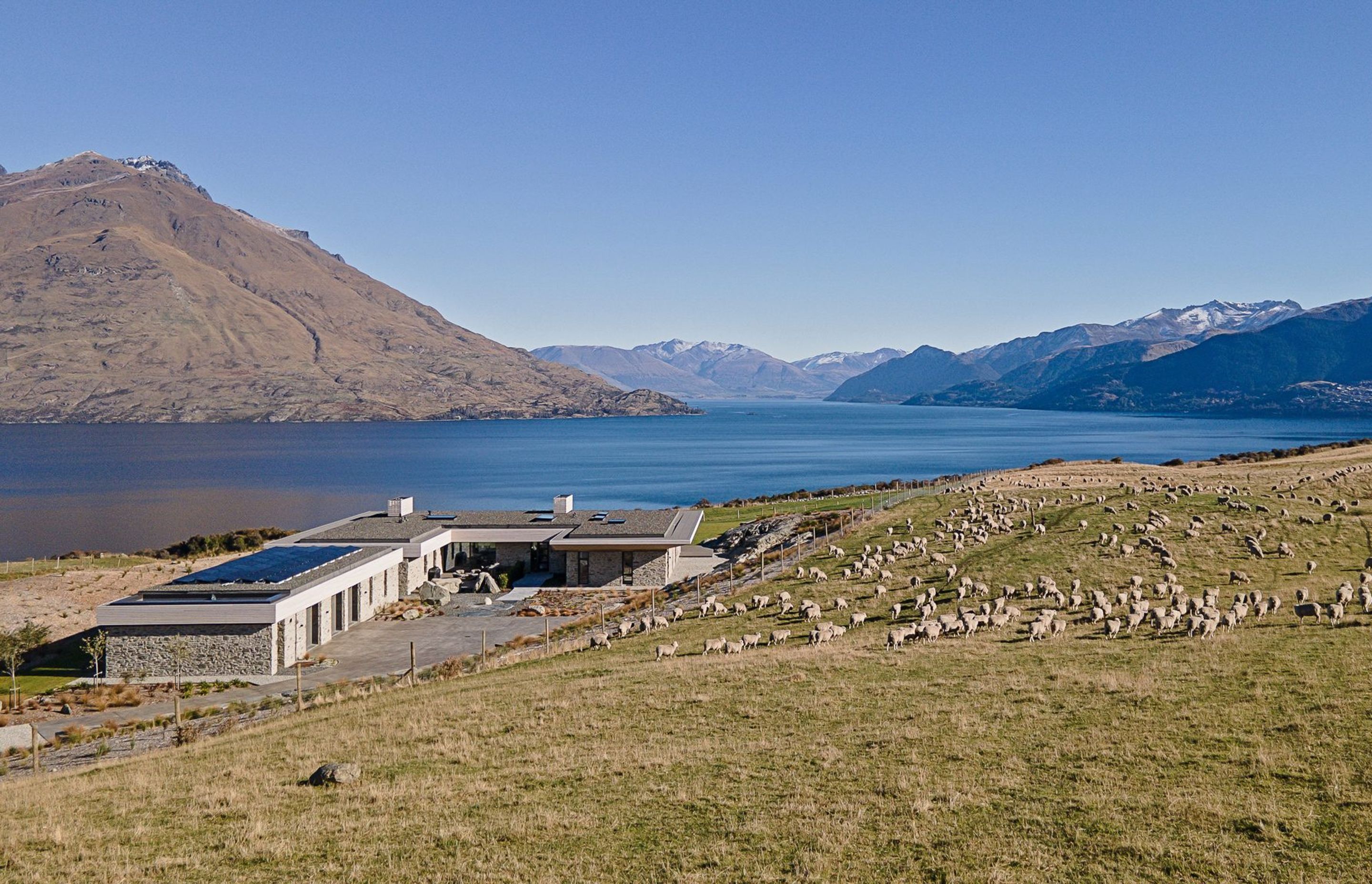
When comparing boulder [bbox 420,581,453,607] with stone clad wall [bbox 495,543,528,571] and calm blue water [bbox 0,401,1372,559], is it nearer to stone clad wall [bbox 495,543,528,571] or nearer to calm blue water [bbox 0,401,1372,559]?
stone clad wall [bbox 495,543,528,571]

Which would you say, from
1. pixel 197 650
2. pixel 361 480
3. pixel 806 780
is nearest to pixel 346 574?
pixel 197 650

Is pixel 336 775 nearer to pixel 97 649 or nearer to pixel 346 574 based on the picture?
pixel 97 649

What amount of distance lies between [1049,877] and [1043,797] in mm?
2833

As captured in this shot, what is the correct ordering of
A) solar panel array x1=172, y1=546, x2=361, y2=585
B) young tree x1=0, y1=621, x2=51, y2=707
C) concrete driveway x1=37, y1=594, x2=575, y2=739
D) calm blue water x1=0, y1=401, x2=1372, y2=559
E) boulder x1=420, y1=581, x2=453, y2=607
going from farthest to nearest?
calm blue water x1=0, y1=401, x2=1372, y2=559, boulder x1=420, y1=581, x2=453, y2=607, solar panel array x1=172, y1=546, x2=361, y2=585, young tree x1=0, y1=621, x2=51, y2=707, concrete driveway x1=37, y1=594, x2=575, y2=739

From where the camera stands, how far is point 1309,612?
26.8 metres

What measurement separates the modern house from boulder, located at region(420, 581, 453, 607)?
4.83 ft

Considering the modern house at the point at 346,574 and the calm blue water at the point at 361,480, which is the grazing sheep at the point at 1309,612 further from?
the calm blue water at the point at 361,480

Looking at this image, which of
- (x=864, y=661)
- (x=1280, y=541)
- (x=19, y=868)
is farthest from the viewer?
(x=1280, y=541)

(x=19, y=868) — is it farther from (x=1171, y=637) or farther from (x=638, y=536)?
(x=638, y=536)

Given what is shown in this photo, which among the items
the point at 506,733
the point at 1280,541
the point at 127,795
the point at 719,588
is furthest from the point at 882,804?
the point at 1280,541

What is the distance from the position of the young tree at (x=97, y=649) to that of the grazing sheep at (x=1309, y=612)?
42.4m

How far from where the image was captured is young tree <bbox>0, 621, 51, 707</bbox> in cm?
3519

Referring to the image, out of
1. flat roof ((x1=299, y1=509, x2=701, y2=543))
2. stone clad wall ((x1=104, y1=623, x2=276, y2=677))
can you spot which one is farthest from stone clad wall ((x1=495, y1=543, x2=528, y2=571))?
stone clad wall ((x1=104, y1=623, x2=276, y2=677))

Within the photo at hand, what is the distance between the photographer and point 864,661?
25469 millimetres
